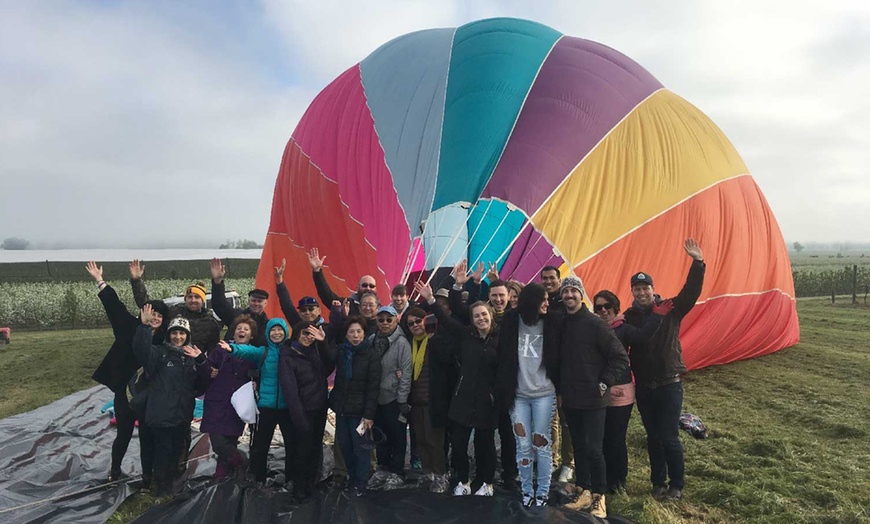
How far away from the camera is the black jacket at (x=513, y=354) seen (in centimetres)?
312

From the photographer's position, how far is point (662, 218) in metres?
5.32

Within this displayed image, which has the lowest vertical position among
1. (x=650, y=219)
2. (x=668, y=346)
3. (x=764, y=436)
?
(x=764, y=436)

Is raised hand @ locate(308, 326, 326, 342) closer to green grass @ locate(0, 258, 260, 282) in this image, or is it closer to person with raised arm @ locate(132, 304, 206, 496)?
person with raised arm @ locate(132, 304, 206, 496)

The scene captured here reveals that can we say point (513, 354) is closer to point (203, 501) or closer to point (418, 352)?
point (418, 352)

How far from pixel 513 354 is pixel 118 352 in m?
2.77

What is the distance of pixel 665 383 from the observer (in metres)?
3.19

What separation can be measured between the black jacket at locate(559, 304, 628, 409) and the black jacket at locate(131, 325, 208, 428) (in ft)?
7.69

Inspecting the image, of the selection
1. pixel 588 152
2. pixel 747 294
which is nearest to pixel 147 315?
pixel 588 152

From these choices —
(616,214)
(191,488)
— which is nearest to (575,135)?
(616,214)

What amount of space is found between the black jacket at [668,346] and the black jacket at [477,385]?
889mm

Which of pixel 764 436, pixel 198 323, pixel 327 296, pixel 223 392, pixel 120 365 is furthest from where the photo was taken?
pixel 327 296

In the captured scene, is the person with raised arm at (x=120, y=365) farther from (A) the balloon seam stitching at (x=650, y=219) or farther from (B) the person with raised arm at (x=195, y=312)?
(A) the balloon seam stitching at (x=650, y=219)

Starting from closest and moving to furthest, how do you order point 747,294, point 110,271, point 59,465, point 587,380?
point 587,380 → point 59,465 → point 747,294 → point 110,271

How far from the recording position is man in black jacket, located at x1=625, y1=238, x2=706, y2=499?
10.4 feet
